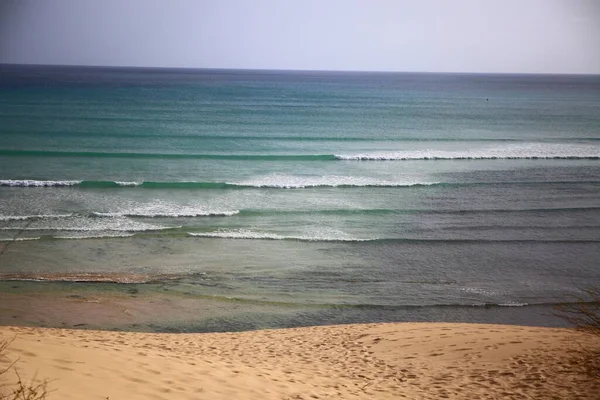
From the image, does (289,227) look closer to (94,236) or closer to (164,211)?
(164,211)

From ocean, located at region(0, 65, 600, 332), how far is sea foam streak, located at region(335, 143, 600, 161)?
16cm

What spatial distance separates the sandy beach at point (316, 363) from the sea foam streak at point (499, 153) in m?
20.7

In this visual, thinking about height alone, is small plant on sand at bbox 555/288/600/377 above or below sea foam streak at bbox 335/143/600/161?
below

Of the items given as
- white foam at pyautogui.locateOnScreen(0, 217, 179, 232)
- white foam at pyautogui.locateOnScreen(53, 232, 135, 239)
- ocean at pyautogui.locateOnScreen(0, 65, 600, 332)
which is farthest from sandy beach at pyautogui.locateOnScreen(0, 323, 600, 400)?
white foam at pyautogui.locateOnScreen(0, 217, 179, 232)

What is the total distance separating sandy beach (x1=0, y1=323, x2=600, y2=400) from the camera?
241 inches

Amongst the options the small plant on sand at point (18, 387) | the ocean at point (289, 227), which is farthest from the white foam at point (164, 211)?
Result: the small plant on sand at point (18, 387)

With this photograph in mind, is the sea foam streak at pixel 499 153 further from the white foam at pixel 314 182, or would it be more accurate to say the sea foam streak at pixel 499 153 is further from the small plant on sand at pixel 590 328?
the small plant on sand at pixel 590 328

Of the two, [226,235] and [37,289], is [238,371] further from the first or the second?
[226,235]

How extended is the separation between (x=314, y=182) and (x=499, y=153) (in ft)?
41.5

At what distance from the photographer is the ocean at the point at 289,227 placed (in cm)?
1114

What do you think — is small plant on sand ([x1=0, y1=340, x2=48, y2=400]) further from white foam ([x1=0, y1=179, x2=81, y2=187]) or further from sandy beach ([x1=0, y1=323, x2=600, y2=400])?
white foam ([x1=0, y1=179, x2=81, y2=187])

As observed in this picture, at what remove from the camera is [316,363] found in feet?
26.0

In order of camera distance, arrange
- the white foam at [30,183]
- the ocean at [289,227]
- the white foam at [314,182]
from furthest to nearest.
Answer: the white foam at [314,182], the white foam at [30,183], the ocean at [289,227]

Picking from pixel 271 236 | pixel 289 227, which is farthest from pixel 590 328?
pixel 289 227
